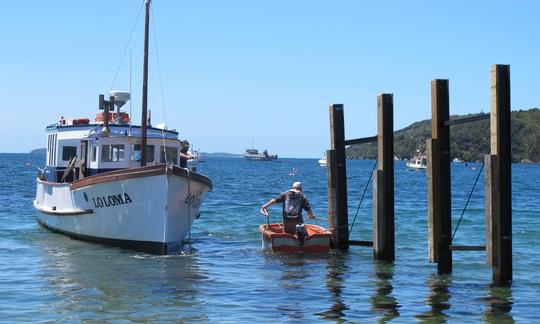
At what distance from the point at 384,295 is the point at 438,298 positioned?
0.96 meters

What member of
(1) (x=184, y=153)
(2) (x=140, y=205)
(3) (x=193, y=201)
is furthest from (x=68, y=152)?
(2) (x=140, y=205)

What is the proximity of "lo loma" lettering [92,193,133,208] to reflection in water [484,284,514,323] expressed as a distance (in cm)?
896

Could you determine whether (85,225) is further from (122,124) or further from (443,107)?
(443,107)

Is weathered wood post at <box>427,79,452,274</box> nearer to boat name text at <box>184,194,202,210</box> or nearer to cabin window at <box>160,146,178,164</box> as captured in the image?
boat name text at <box>184,194,202,210</box>

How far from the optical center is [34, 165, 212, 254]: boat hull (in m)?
20.1

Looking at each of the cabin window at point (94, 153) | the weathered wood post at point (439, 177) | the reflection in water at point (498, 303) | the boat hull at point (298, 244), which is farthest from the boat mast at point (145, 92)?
the reflection in water at point (498, 303)

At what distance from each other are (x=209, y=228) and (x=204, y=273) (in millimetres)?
11616

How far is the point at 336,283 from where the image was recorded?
16.5 metres

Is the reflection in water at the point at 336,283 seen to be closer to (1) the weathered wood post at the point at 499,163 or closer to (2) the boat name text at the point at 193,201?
(1) the weathered wood post at the point at 499,163

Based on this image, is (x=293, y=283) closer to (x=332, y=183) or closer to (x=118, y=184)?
(x=332, y=183)

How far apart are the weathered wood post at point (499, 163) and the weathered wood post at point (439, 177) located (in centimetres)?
140

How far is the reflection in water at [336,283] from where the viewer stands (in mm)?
13508

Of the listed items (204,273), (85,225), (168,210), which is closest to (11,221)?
(85,225)

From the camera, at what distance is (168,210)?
2038 cm
